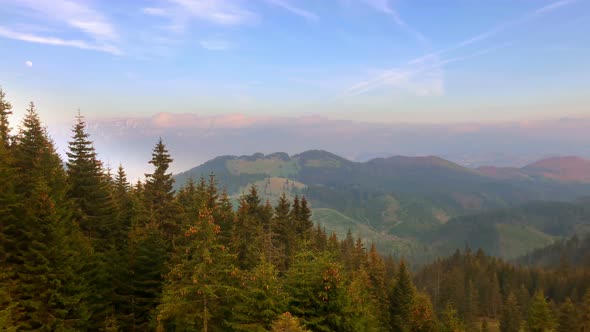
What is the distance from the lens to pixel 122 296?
27.8 meters

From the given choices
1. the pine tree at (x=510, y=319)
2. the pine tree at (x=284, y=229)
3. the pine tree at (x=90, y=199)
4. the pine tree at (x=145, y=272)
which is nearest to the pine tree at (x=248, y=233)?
the pine tree at (x=284, y=229)

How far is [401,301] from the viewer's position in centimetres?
5506

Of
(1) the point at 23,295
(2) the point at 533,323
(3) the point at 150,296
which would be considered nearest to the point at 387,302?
(2) the point at 533,323

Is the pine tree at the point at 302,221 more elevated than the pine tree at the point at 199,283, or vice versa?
the pine tree at the point at 199,283

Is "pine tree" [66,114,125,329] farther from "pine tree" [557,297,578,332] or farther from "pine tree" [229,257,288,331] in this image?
"pine tree" [557,297,578,332]

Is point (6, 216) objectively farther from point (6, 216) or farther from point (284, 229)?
point (284, 229)

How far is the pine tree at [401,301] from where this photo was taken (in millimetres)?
54062

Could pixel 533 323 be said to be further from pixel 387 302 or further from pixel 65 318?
pixel 65 318

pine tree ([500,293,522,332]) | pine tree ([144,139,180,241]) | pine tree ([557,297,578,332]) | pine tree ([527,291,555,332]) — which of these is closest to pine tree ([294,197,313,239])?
pine tree ([144,139,180,241])

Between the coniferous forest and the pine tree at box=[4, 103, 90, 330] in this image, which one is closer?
the coniferous forest

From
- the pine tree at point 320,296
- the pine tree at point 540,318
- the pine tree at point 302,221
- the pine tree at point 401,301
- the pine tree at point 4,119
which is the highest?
the pine tree at point 4,119

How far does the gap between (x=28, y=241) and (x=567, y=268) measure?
18834 centimetres

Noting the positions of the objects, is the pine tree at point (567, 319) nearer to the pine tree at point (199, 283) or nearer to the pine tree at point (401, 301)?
the pine tree at point (401, 301)

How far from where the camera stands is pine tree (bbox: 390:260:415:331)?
54.1 meters
